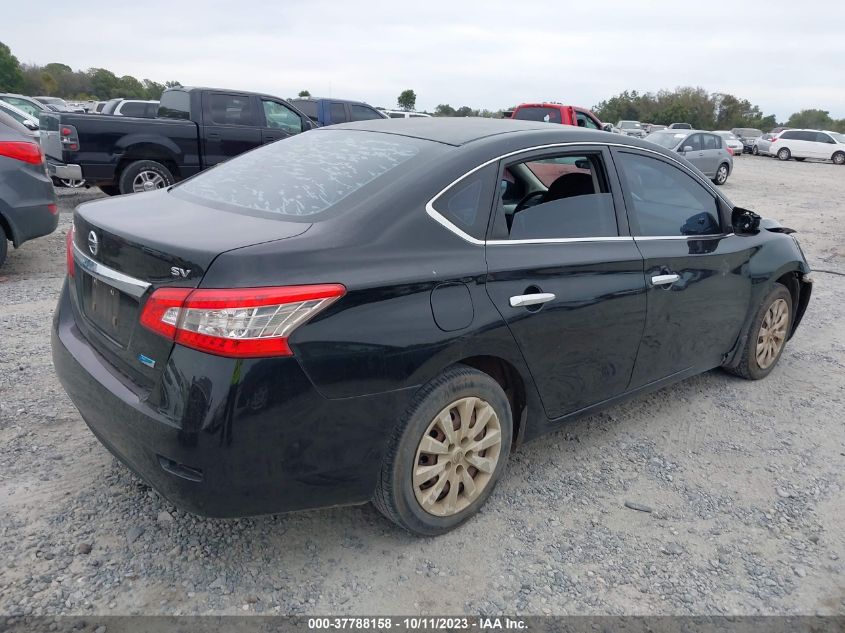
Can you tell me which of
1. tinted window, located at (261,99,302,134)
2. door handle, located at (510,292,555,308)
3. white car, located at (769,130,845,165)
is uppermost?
door handle, located at (510,292,555,308)

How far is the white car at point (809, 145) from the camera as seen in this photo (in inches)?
1235

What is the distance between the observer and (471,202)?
2.81 metres

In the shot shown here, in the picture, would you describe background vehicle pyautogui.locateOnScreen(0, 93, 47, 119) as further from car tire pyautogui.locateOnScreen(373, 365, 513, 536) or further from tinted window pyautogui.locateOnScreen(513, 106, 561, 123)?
car tire pyautogui.locateOnScreen(373, 365, 513, 536)

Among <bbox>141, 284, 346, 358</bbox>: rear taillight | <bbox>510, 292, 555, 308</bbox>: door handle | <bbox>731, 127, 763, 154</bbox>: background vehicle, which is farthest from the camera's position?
<bbox>731, 127, 763, 154</bbox>: background vehicle

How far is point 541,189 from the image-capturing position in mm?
3678

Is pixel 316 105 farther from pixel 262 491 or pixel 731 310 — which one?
pixel 262 491

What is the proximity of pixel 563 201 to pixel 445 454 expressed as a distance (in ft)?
4.46

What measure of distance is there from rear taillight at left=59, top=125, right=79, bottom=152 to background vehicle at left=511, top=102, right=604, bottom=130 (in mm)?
8307

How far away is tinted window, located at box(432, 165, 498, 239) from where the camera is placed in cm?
272

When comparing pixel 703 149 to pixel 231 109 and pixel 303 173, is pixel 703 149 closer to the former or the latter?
pixel 231 109

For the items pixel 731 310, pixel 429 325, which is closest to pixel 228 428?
pixel 429 325

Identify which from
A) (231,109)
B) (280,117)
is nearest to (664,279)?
(231,109)

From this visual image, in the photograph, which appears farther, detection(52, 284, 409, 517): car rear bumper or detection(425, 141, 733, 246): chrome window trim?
detection(425, 141, 733, 246): chrome window trim

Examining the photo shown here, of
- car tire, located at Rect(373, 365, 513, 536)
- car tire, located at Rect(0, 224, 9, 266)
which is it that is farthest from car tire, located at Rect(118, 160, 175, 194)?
car tire, located at Rect(373, 365, 513, 536)
